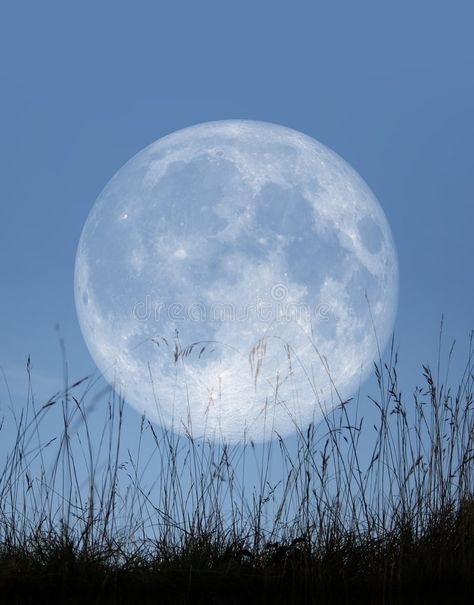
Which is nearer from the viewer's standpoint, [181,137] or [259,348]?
[259,348]

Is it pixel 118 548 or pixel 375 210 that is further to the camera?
pixel 375 210

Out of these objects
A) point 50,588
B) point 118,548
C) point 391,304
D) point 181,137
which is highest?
point 181,137

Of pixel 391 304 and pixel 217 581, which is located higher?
pixel 391 304

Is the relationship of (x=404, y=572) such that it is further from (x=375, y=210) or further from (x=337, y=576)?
(x=375, y=210)

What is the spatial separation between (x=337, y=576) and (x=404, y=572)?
33 cm

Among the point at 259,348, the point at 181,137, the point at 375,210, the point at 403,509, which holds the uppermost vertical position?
the point at 181,137

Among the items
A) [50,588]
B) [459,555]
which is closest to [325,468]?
[459,555]

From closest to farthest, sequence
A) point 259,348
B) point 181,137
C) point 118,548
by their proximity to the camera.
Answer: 1. point 118,548
2. point 259,348
3. point 181,137

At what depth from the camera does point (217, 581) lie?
11.1ft

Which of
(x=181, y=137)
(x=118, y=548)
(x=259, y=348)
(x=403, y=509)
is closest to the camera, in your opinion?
(x=118, y=548)

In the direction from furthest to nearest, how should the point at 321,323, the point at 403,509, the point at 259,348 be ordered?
the point at 321,323 → the point at 259,348 → the point at 403,509

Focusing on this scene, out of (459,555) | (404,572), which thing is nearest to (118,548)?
(404,572)

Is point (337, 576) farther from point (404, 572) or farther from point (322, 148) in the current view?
point (322, 148)

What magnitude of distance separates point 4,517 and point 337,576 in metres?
1.76
